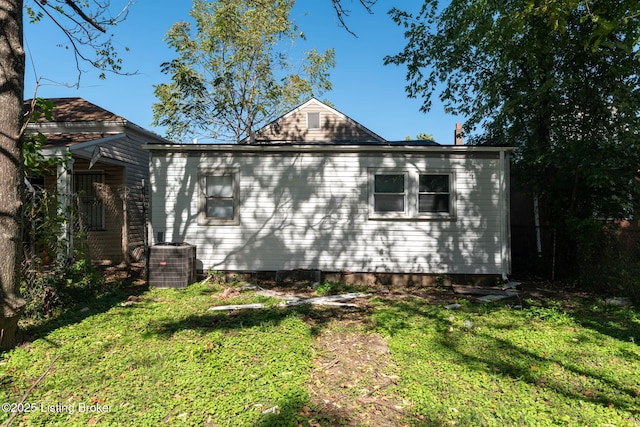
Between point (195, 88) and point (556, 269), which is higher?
point (195, 88)

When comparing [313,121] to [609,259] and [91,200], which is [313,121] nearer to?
[91,200]

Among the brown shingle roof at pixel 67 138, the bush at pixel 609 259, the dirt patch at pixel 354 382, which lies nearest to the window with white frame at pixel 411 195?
the bush at pixel 609 259

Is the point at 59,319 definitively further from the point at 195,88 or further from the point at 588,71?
the point at 195,88

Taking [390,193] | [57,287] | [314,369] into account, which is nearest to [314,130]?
[390,193]

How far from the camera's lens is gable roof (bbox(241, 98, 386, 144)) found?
1689 cm

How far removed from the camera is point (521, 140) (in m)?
10.7

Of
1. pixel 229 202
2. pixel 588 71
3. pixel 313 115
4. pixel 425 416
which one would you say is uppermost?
pixel 313 115

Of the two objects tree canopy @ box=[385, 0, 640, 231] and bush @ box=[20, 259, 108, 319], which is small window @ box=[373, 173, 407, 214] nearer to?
tree canopy @ box=[385, 0, 640, 231]

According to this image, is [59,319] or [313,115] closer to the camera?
[59,319]

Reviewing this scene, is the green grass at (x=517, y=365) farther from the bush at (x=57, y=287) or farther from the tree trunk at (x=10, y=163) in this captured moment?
the bush at (x=57, y=287)

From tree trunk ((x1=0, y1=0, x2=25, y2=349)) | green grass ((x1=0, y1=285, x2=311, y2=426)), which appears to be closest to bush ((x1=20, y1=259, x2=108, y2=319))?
green grass ((x1=0, y1=285, x2=311, y2=426))

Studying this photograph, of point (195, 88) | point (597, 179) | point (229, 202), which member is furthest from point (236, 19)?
point (597, 179)

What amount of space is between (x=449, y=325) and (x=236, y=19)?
Answer: 21.1 m

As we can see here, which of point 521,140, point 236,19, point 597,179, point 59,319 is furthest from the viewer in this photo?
point 236,19
